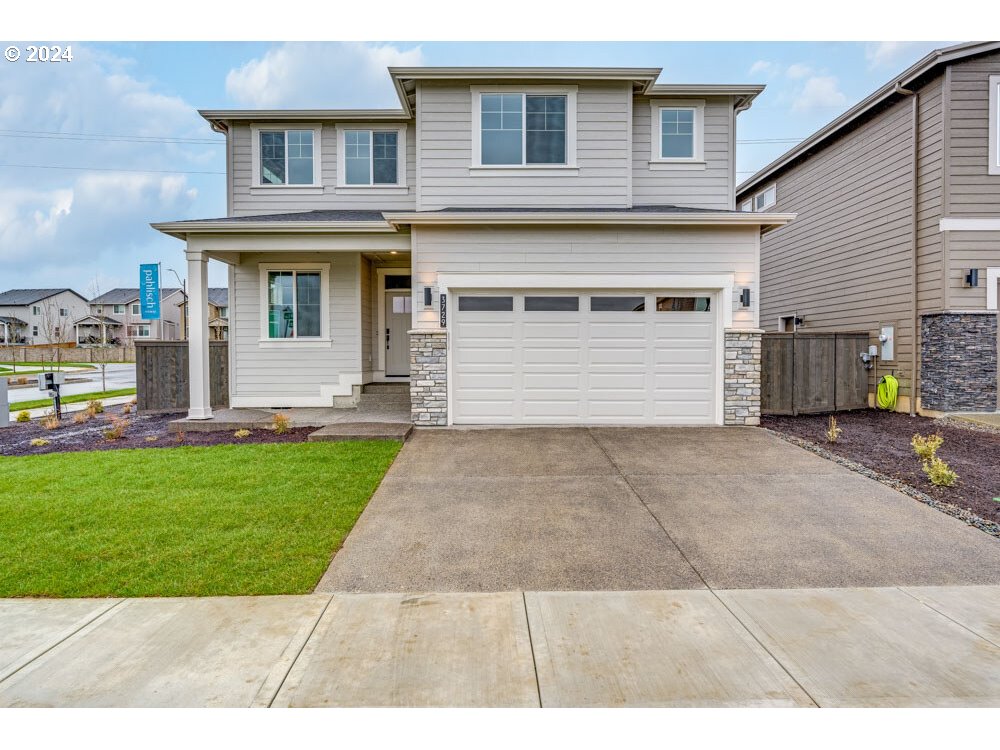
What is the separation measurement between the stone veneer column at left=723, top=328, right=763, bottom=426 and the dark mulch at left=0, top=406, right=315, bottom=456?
6962 mm

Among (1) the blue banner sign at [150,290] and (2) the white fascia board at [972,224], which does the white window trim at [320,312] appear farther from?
(2) the white fascia board at [972,224]

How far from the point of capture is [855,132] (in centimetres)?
1276

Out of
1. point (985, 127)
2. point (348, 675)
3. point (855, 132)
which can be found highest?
point (855, 132)

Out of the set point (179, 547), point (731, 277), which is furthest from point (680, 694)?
point (731, 277)

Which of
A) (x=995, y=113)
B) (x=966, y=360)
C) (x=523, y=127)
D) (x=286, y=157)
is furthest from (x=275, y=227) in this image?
(x=995, y=113)

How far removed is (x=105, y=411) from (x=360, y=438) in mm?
8065

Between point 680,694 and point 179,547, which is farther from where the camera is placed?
point 179,547

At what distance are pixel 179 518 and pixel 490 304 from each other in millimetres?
5807

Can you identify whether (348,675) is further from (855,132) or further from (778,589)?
(855,132)

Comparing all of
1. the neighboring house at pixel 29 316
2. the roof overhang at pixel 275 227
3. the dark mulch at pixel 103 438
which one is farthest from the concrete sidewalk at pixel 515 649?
the neighboring house at pixel 29 316

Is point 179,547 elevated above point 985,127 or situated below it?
below

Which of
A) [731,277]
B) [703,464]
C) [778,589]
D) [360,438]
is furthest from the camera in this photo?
[731,277]

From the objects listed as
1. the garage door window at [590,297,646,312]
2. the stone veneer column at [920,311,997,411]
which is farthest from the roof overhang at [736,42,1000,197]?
the garage door window at [590,297,646,312]

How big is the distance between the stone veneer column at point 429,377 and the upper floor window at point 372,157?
Result: 4688 mm
